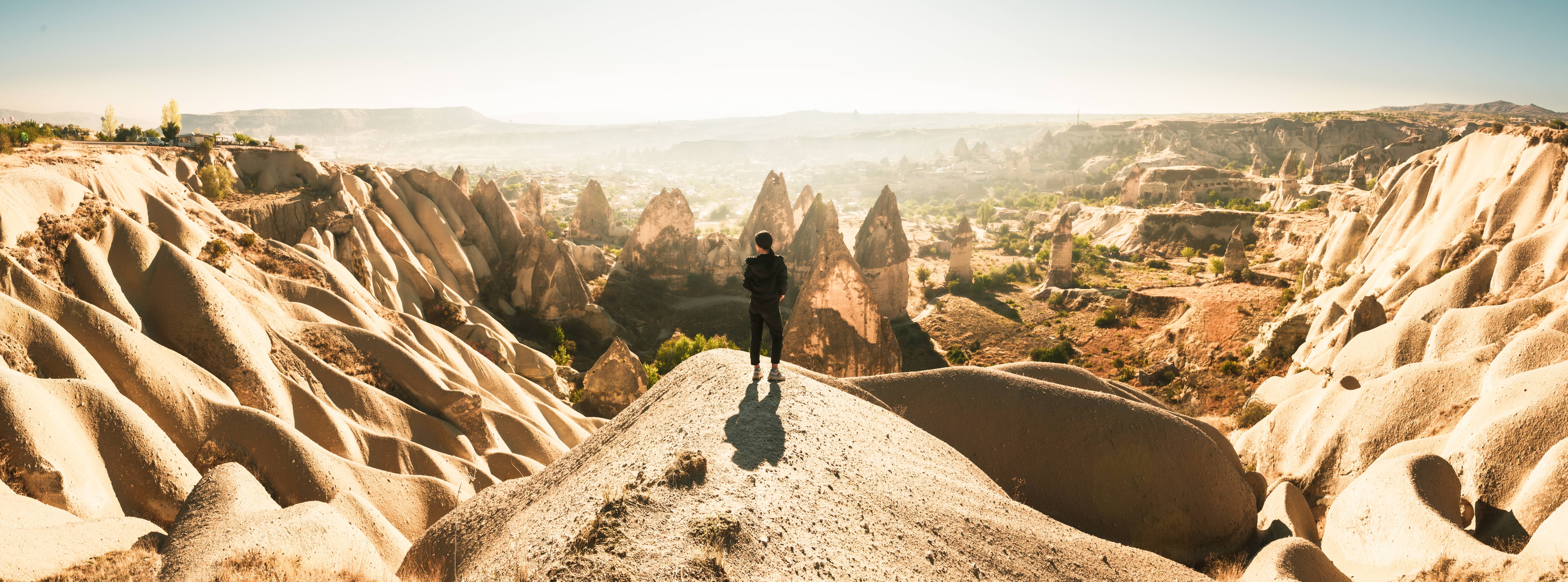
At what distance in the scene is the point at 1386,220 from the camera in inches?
1244

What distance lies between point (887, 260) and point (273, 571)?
37349 mm

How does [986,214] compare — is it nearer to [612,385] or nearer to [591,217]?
[591,217]

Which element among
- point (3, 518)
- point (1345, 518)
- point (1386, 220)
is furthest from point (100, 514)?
point (1386, 220)

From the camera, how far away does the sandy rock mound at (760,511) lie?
5.48 meters

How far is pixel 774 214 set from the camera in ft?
171

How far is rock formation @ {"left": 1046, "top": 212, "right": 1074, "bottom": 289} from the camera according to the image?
47875 mm

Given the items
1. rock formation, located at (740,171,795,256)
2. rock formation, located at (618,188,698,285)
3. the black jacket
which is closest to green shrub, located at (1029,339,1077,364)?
rock formation, located at (740,171,795,256)

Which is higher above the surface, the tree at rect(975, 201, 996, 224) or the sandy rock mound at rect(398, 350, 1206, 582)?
the sandy rock mound at rect(398, 350, 1206, 582)

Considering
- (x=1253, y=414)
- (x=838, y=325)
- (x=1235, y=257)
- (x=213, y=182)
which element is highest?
(x=213, y=182)

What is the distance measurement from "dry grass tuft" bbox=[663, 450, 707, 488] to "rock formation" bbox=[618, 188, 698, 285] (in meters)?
40.7

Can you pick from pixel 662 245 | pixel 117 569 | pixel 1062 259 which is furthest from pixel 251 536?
pixel 1062 259

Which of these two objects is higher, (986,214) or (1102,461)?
(1102,461)

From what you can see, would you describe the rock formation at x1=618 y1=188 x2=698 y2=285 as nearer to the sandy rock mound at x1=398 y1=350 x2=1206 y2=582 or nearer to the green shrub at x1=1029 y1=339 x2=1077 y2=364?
the green shrub at x1=1029 y1=339 x2=1077 y2=364

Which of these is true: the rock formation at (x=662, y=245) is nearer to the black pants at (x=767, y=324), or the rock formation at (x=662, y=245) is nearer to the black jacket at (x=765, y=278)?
the black pants at (x=767, y=324)
